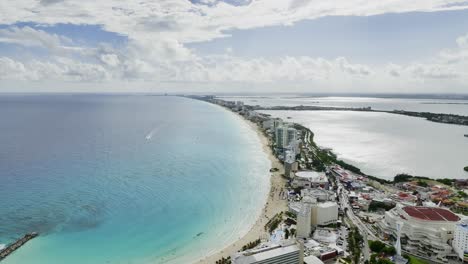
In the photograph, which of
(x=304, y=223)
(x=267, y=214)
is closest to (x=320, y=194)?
(x=267, y=214)

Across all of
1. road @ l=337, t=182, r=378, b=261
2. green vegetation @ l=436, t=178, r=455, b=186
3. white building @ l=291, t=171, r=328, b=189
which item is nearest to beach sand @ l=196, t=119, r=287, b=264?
white building @ l=291, t=171, r=328, b=189

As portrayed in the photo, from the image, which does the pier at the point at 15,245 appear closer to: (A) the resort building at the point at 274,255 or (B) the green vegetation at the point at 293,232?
(A) the resort building at the point at 274,255

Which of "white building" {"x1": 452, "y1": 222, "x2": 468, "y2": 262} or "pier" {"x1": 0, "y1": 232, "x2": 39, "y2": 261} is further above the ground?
"white building" {"x1": 452, "y1": 222, "x2": 468, "y2": 262}

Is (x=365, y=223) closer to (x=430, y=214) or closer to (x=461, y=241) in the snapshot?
(x=430, y=214)

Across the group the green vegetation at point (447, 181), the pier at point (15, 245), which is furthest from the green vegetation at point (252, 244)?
the green vegetation at point (447, 181)

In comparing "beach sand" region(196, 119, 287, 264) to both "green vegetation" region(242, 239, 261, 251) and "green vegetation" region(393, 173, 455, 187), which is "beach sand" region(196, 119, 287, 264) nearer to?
"green vegetation" region(242, 239, 261, 251)

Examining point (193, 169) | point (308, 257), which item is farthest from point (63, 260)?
point (193, 169)

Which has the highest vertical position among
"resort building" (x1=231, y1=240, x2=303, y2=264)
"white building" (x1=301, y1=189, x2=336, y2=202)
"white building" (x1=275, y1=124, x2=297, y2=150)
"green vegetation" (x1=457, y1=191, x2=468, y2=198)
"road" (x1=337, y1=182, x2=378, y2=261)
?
"white building" (x1=275, y1=124, x2=297, y2=150)
